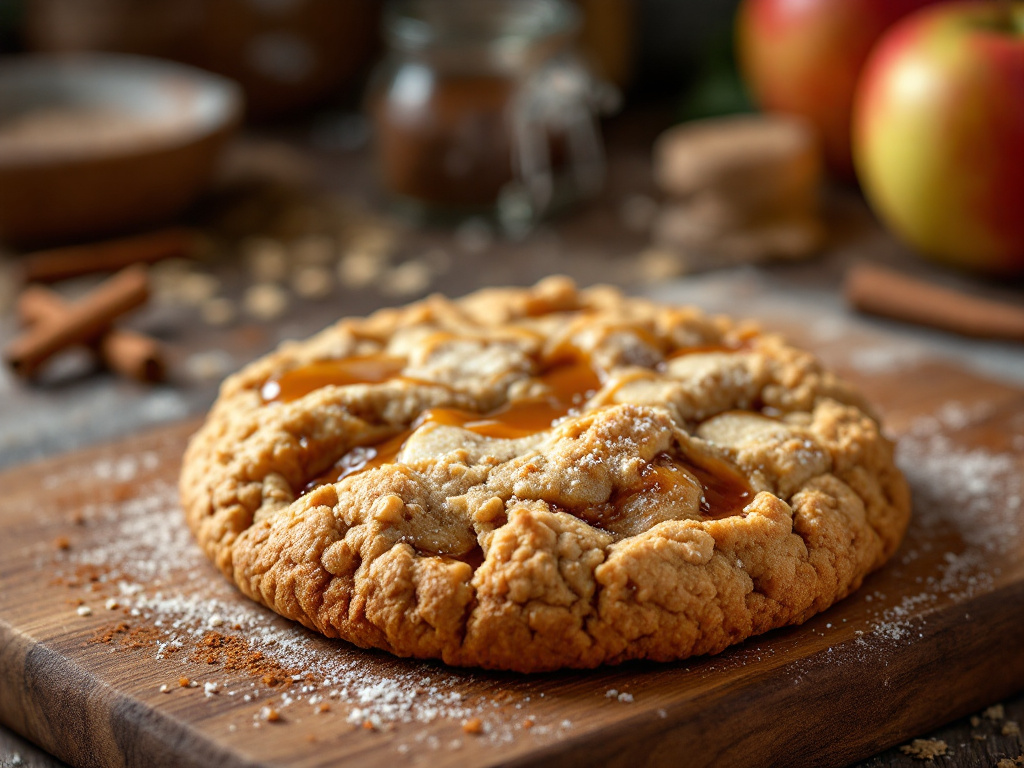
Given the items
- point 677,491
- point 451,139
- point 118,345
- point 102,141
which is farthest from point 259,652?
point 102,141

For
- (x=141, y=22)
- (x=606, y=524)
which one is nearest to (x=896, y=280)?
(x=606, y=524)

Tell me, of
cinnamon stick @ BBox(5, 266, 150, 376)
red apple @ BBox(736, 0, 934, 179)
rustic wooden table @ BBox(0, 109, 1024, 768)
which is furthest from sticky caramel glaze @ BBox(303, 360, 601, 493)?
red apple @ BBox(736, 0, 934, 179)

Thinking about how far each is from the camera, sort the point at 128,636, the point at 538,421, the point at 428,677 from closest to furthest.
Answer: the point at 428,677 < the point at 128,636 < the point at 538,421

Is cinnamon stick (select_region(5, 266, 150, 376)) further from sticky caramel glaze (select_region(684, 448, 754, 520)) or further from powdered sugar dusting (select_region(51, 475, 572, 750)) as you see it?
sticky caramel glaze (select_region(684, 448, 754, 520))

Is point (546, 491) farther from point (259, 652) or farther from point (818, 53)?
point (818, 53)

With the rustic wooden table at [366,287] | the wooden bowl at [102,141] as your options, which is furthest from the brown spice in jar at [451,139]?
the wooden bowl at [102,141]

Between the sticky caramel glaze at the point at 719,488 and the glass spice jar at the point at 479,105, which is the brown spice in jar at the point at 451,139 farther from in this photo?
the sticky caramel glaze at the point at 719,488
